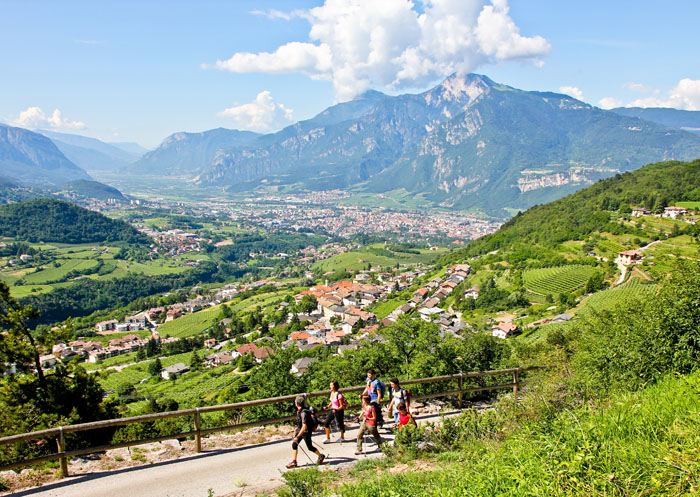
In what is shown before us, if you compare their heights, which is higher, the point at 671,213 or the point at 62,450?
the point at 62,450

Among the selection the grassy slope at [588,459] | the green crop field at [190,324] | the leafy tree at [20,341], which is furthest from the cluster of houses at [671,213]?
the green crop field at [190,324]

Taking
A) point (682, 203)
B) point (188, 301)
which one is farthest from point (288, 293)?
point (682, 203)

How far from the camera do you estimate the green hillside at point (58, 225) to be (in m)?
136

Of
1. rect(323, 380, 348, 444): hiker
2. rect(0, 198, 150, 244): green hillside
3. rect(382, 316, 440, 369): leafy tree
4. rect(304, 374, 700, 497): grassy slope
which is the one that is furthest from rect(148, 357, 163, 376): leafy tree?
rect(0, 198, 150, 244): green hillside

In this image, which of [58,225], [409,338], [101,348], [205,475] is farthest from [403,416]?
[58,225]

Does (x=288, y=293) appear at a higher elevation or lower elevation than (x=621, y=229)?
lower

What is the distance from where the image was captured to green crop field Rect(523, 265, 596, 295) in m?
45.4

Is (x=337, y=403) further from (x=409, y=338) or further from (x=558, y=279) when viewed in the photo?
(x=558, y=279)

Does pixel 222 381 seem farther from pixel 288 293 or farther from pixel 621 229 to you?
pixel 621 229

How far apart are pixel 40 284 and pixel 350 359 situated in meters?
108

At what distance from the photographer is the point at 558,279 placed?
157 feet

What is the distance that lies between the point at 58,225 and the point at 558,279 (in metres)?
163

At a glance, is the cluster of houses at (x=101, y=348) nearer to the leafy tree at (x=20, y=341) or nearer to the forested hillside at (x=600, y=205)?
the leafy tree at (x=20, y=341)

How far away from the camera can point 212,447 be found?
7184 mm
